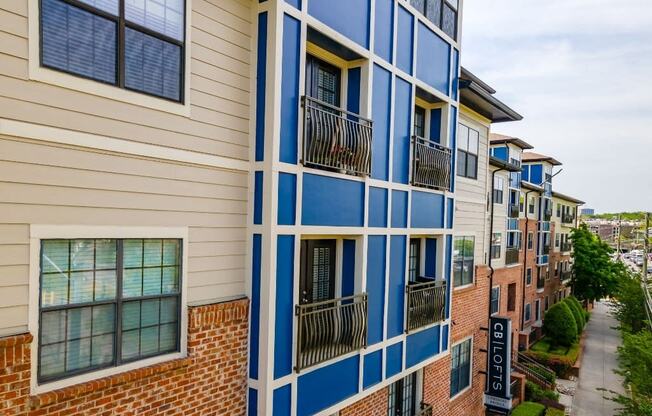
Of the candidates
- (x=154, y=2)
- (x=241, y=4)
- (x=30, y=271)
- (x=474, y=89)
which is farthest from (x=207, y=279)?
(x=474, y=89)

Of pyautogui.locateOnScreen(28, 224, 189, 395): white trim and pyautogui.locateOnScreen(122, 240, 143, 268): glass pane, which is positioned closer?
pyautogui.locateOnScreen(28, 224, 189, 395): white trim

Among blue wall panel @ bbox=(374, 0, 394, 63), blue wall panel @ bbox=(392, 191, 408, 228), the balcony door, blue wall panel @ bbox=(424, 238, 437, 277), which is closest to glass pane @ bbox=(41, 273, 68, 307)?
the balcony door

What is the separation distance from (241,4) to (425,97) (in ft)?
17.0

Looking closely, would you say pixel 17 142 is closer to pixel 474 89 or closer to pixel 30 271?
pixel 30 271

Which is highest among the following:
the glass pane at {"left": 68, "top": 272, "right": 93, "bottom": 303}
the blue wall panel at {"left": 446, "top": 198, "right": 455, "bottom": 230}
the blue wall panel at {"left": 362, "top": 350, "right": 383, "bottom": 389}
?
the blue wall panel at {"left": 446, "top": 198, "right": 455, "bottom": 230}

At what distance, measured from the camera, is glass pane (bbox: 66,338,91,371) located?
4352 mm

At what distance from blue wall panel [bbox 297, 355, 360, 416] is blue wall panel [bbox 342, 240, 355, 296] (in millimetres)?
1181

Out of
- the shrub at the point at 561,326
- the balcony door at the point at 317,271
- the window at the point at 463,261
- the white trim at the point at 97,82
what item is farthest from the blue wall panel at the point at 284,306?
the shrub at the point at 561,326

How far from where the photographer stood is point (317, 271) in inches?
299

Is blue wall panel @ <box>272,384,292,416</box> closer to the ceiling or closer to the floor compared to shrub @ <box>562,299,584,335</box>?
closer to the ceiling

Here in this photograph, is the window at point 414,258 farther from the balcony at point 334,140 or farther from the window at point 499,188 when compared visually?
the window at point 499,188

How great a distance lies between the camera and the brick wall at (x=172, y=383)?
3.89 m

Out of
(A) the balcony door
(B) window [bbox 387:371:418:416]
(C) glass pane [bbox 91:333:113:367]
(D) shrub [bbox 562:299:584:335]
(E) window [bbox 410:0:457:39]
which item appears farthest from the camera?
(D) shrub [bbox 562:299:584:335]

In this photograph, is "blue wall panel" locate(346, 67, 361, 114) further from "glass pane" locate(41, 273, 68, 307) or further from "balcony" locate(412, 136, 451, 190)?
"glass pane" locate(41, 273, 68, 307)
